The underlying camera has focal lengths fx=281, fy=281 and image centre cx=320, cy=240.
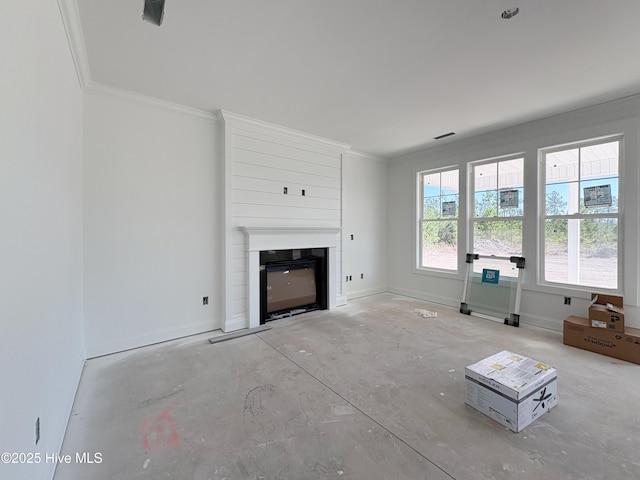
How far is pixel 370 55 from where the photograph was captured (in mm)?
2406

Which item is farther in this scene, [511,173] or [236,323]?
[511,173]

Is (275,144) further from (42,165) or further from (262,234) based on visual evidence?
(42,165)

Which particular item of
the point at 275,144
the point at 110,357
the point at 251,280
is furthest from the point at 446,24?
the point at 110,357

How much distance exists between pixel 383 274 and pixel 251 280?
3112 millimetres

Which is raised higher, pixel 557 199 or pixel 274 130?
pixel 274 130

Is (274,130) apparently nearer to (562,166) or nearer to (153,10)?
(153,10)

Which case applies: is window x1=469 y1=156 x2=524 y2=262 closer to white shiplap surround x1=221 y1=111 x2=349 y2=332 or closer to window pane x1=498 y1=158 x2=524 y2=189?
window pane x1=498 y1=158 x2=524 y2=189

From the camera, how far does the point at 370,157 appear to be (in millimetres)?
5617

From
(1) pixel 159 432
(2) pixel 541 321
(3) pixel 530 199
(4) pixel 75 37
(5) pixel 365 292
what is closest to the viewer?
(1) pixel 159 432

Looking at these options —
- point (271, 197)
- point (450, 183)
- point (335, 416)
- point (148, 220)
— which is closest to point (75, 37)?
point (148, 220)

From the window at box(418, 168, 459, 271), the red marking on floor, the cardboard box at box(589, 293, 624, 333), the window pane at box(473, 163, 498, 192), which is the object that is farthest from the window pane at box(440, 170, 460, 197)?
the red marking on floor

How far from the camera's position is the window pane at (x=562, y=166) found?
12.0ft

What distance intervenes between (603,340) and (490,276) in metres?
1.52

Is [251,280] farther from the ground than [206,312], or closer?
farther from the ground
